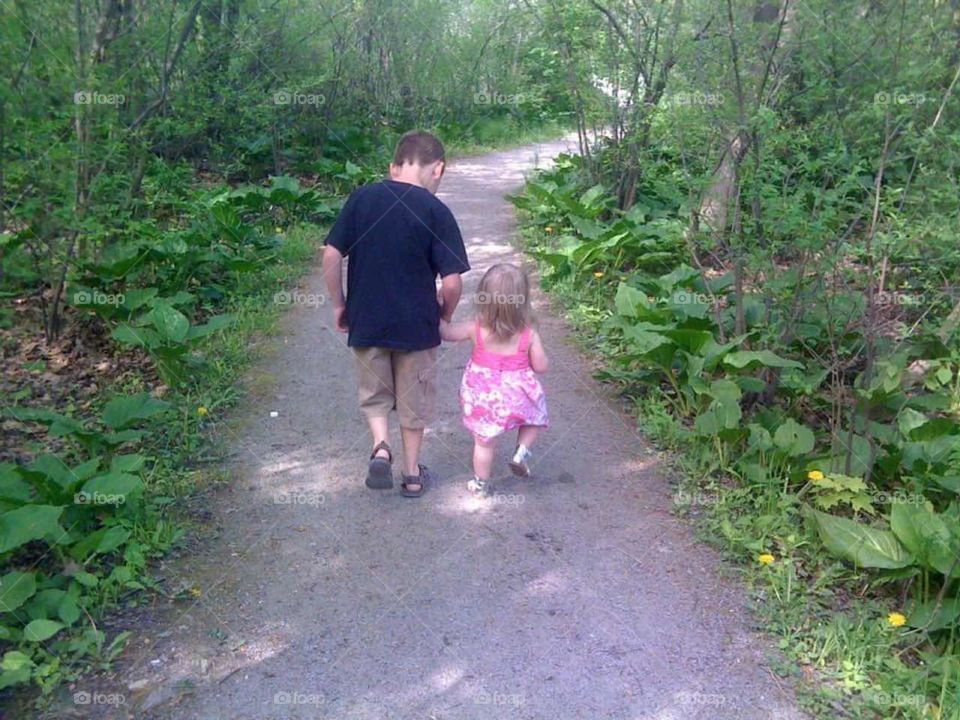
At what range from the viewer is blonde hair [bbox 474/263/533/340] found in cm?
434

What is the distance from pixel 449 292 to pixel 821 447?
8.30 feet

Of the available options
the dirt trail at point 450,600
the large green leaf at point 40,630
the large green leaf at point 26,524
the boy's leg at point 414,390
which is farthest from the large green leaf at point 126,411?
the large green leaf at point 40,630

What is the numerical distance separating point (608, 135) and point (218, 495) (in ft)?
21.1

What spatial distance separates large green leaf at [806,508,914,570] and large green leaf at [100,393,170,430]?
339cm

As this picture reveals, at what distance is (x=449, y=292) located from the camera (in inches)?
173

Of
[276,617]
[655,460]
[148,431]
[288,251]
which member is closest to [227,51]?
[288,251]

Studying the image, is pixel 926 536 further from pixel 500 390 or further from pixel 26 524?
pixel 26 524

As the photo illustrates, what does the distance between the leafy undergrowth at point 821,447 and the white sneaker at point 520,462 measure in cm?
83

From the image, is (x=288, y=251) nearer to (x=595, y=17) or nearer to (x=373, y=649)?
(x=595, y=17)

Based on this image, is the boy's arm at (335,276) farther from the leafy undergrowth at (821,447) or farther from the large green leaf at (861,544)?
the large green leaf at (861,544)

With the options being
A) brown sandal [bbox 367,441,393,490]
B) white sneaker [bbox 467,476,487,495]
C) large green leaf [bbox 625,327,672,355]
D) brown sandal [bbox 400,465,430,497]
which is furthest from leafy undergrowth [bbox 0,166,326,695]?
large green leaf [bbox 625,327,672,355]

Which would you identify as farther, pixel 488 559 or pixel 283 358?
pixel 283 358

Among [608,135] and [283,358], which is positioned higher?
[608,135]

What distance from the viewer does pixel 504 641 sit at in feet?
11.8
